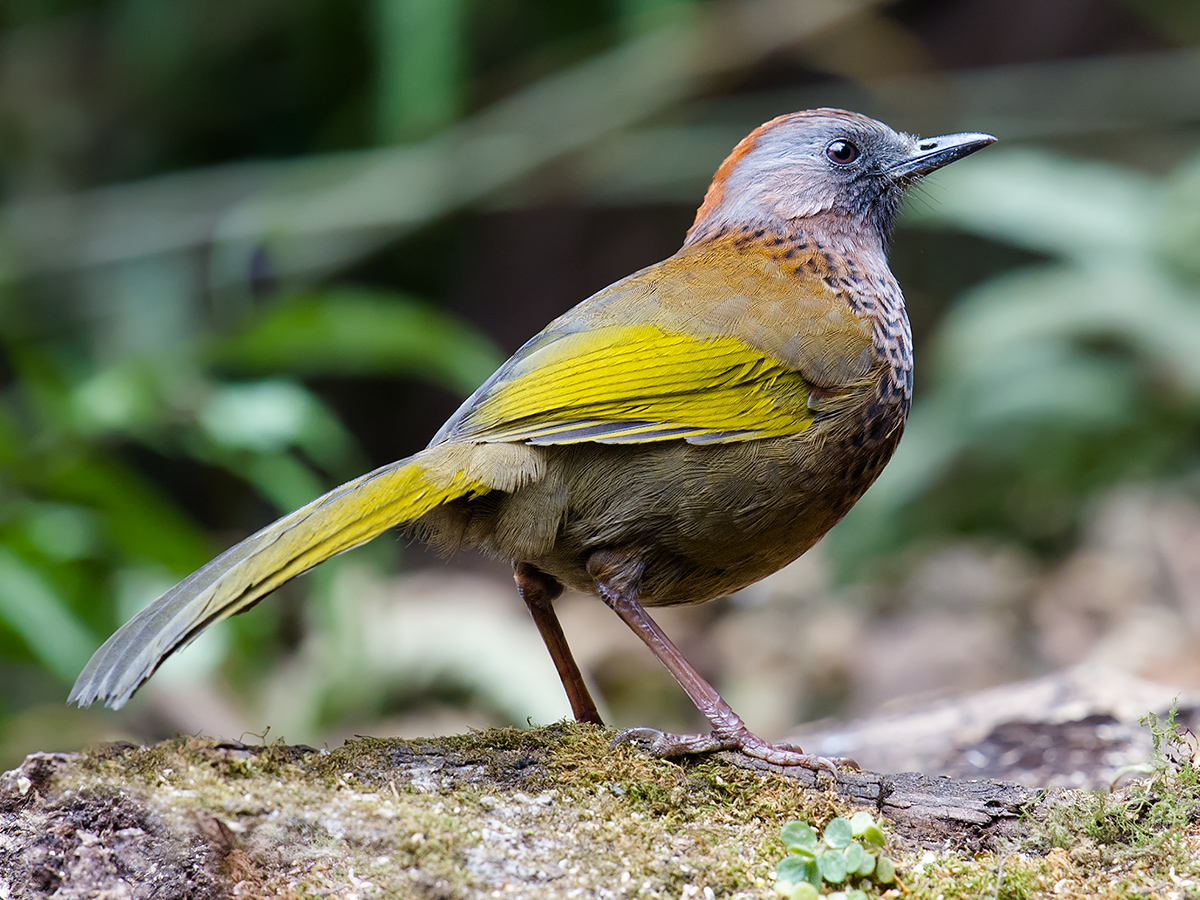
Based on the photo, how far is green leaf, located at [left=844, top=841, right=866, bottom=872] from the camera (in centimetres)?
238

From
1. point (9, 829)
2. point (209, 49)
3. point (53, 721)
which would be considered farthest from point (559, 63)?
point (9, 829)

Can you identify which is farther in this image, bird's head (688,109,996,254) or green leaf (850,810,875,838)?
bird's head (688,109,996,254)

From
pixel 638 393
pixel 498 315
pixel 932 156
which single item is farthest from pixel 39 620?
pixel 498 315

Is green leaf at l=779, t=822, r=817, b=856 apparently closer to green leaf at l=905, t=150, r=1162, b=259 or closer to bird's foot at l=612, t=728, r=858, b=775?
bird's foot at l=612, t=728, r=858, b=775

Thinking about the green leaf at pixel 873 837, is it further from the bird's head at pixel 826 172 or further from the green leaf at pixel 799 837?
the bird's head at pixel 826 172

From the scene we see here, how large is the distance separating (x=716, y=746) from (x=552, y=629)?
673 millimetres

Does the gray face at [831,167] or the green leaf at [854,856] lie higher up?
the gray face at [831,167]

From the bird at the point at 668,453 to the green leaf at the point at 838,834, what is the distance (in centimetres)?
35

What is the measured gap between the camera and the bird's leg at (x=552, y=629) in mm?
3287

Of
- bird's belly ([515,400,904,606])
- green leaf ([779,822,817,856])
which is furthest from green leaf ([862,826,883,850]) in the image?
bird's belly ([515,400,904,606])

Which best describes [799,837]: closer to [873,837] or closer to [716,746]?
[873,837]

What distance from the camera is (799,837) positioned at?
2.45 metres

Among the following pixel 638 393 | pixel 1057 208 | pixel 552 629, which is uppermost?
pixel 1057 208

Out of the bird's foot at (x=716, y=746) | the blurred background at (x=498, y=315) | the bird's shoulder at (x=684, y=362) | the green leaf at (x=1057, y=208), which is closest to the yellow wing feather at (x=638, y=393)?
the bird's shoulder at (x=684, y=362)
